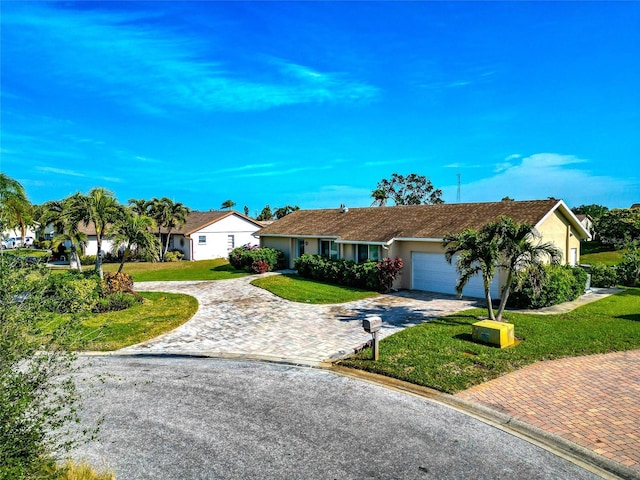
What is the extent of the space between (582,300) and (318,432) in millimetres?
16216

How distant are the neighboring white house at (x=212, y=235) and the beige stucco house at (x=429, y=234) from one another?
1693 centimetres

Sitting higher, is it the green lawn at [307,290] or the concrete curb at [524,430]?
the green lawn at [307,290]

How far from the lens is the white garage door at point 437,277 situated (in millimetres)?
18781

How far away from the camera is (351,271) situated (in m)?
22.0

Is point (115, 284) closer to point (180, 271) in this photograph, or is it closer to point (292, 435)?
point (180, 271)

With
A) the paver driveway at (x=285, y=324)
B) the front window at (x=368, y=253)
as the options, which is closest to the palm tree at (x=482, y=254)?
the paver driveway at (x=285, y=324)

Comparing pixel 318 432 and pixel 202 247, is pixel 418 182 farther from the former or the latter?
pixel 318 432

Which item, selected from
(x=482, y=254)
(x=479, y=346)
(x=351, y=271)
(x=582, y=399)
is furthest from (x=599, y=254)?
(x=582, y=399)

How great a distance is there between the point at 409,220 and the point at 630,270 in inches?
527

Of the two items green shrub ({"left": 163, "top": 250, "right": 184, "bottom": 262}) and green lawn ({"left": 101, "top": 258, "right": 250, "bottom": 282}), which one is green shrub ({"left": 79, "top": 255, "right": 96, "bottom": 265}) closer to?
green lawn ({"left": 101, "top": 258, "right": 250, "bottom": 282})

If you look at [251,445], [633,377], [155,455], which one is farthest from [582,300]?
[155,455]

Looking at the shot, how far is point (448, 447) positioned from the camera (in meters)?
6.30

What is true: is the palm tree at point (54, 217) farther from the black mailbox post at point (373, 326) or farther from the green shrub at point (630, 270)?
the green shrub at point (630, 270)

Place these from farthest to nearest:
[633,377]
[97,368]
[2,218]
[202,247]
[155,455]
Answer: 1. [202,247]
2. [97,368]
3. [633,377]
4. [155,455]
5. [2,218]
